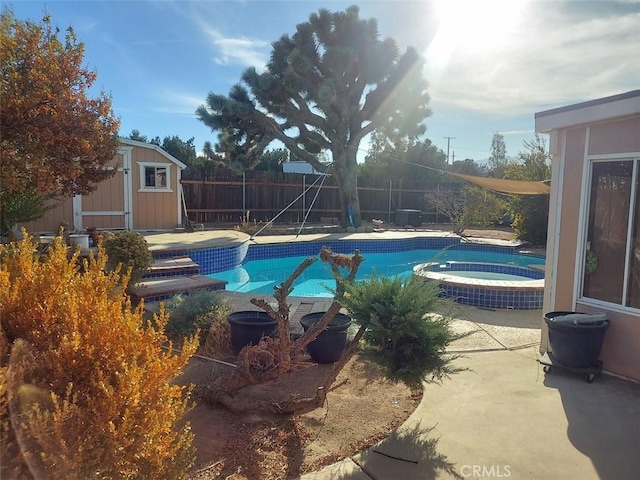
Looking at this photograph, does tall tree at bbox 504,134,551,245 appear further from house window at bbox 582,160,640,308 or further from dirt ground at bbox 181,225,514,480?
dirt ground at bbox 181,225,514,480

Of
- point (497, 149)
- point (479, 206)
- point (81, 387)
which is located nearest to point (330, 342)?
point (81, 387)

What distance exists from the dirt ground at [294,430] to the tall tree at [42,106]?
3.24m

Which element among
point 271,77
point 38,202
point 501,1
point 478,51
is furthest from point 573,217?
point 271,77

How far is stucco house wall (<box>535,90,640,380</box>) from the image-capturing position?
145 inches

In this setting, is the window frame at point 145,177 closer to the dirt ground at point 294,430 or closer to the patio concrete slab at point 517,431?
the dirt ground at point 294,430

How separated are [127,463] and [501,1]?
5.13 meters

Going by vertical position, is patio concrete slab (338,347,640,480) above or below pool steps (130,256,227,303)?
below

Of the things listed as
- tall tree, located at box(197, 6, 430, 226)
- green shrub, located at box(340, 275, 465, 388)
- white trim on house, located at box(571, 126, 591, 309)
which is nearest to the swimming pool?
tall tree, located at box(197, 6, 430, 226)

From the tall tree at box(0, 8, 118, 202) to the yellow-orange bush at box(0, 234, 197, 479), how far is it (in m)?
3.27

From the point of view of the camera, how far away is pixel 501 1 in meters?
4.56

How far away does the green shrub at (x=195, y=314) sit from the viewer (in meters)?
4.38

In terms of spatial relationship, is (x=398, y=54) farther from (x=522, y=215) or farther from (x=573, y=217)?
(x=573, y=217)

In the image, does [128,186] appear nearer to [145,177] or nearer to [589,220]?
[145,177]

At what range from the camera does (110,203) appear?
452 inches
